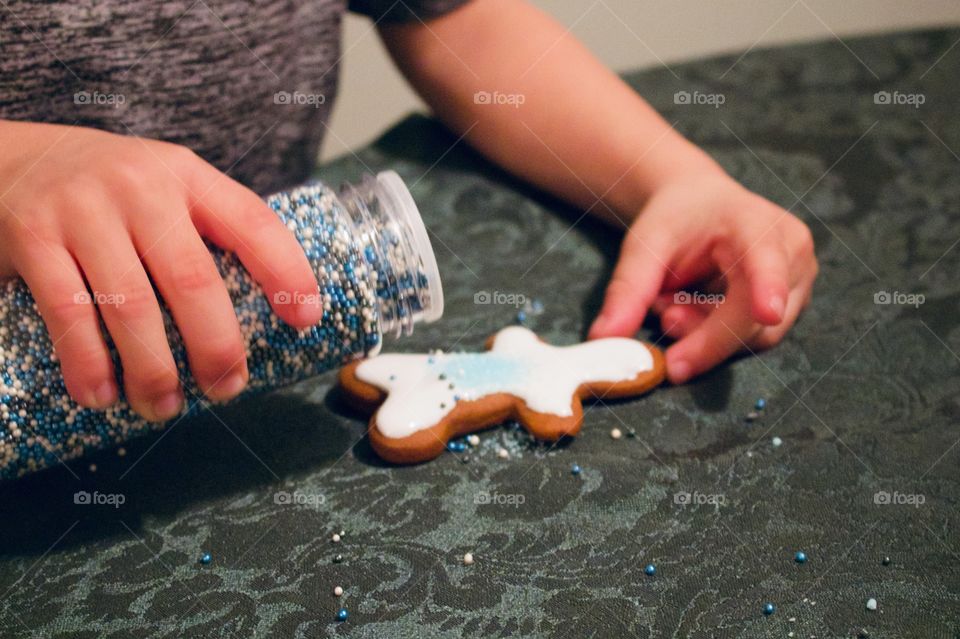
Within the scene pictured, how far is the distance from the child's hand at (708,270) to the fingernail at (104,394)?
0.38 meters

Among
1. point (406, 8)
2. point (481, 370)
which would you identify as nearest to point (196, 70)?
point (406, 8)

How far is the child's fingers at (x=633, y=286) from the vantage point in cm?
72

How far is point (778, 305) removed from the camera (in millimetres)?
661

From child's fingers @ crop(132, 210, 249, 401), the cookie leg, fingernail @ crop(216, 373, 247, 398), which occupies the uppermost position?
child's fingers @ crop(132, 210, 249, 401)

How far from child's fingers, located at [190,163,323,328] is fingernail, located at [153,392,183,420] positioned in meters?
0.08

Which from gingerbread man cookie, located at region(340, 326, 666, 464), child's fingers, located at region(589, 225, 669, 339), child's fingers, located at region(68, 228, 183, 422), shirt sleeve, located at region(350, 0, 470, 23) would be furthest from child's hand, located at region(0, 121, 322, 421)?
shirt sleeve, located at region(350, 0, 470, 23)

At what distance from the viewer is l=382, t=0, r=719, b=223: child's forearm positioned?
0.85 m

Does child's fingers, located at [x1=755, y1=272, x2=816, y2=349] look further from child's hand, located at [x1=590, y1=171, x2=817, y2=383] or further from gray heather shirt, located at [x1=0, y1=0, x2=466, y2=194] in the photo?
gray heather shirt, located at [x1=0, y1=0, x2=466, y2=194]

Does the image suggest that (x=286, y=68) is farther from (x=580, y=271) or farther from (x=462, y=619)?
(x=462, y=619)

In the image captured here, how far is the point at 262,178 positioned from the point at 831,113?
2.13 feet

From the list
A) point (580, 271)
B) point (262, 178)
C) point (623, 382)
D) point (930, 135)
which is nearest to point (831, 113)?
→ point (930, 135)

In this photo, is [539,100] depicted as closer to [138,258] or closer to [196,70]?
[196,70]

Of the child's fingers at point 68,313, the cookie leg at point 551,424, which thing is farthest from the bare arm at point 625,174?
the child's fingers at point 68,313

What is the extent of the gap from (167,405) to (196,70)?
1.08 feet
